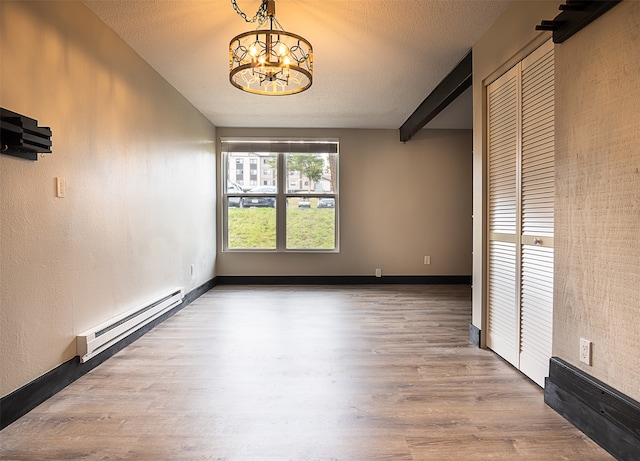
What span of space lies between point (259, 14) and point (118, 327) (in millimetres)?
2498

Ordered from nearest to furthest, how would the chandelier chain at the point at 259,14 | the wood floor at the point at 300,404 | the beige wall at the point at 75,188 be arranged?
the wood floor at the point at 300,404
the beige wall at the point at 75,188
the chandelier chain at the point at 259,14

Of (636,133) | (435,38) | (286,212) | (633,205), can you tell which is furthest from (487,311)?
(286,212)

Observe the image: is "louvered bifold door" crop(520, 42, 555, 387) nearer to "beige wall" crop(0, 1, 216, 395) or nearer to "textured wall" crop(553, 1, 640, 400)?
"textured wall" crop(553, 1, 640, 400)

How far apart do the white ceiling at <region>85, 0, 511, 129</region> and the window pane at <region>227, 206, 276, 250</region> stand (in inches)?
69.4

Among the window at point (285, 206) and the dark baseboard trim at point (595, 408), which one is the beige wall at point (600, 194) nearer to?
the dark baseboard trim at point (595, 408)

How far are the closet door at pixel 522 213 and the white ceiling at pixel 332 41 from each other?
0.64 metres

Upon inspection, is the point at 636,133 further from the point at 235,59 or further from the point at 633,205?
the point at 235,59

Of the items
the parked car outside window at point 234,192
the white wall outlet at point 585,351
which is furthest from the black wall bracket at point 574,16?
the parked car outside window at point 234,192

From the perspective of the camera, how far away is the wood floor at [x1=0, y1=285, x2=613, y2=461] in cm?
155

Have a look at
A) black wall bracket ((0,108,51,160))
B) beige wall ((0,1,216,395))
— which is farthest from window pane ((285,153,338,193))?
black wall bracket ((0,108,51,160))

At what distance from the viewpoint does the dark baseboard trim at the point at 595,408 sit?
144 centimetres

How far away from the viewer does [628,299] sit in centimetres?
148

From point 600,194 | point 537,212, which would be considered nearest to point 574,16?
point 600,194

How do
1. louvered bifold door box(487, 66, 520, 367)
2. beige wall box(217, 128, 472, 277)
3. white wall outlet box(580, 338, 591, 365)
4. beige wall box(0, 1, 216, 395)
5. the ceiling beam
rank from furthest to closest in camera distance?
1. beige wall box(217, 128, 472, 277)
2. the ceiling beam
3. louvered bifold door box(487, 66, 520, 367)
4. beige wall box(0, 1, 216, 395)
5. white wall outlet box(580, 338, 591, 365)
